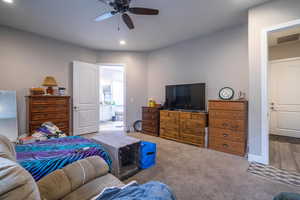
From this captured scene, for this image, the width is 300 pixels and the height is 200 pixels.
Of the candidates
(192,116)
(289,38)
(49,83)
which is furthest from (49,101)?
(289,38)

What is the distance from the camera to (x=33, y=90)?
3451 millimetres

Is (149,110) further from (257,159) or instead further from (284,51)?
(284,51)

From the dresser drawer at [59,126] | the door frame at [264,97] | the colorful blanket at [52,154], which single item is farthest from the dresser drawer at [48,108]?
the door frame at [264,97]

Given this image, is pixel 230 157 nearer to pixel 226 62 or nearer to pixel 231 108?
pixel 231 108

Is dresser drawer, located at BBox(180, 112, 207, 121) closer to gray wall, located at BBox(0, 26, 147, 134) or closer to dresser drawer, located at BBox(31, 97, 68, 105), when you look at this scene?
gray wall, located at BBox(0, 26, 147, 134)

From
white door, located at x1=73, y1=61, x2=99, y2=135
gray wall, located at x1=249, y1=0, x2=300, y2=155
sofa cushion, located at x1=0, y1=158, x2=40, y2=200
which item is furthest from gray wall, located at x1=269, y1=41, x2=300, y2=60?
sofa cushion, located at x1=0, y1=158, x2=40, y2=200

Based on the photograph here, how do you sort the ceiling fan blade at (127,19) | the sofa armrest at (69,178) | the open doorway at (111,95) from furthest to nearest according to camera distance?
the open doorway at (111,95), the ceiling fan blade at (127,19), the sofa armrest at (69,178)

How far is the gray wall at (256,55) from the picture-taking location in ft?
8.19

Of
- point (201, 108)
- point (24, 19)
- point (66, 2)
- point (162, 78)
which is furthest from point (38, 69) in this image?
point (201, 108)

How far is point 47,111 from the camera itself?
350cm

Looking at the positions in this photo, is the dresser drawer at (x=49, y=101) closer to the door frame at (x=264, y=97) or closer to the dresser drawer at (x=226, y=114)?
the dresser drawer at (x=226, y=114)

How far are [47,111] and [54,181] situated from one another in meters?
2.96

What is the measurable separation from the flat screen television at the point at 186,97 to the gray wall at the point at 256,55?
1171mm

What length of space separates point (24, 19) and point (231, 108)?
15.8 ft
